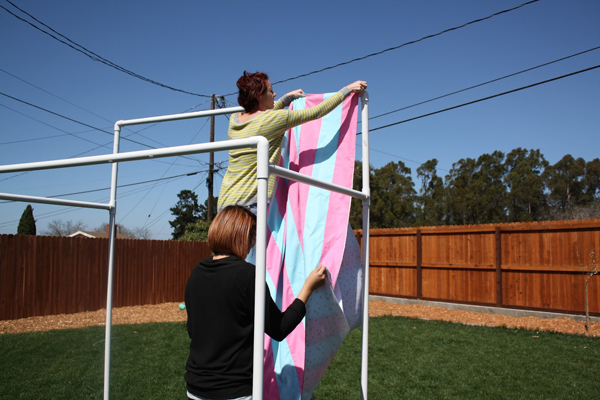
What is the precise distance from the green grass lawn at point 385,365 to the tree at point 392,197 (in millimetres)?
16375

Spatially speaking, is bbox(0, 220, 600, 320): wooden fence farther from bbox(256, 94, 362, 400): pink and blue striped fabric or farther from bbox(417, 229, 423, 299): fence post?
bbox(256, 94, 362, 400): pink and blue striped fabric

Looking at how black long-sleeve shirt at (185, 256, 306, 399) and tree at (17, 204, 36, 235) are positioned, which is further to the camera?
tree at (17, 204, 36, 235)

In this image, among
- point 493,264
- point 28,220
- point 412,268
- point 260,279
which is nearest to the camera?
point 260,279

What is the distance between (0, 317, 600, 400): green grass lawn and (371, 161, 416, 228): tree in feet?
53.7

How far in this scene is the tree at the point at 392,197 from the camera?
24.2 meters

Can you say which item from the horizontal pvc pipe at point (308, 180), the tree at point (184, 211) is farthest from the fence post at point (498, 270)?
the tree at point (184, 211)

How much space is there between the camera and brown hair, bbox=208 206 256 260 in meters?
1.72

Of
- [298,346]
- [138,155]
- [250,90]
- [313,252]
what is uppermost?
[250,90]

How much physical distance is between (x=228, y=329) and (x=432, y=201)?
26.3 meters

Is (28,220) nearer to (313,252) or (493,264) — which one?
(313,252)

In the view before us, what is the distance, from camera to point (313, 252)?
7.20 ft

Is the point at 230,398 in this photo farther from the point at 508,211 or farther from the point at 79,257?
the point at 508,211

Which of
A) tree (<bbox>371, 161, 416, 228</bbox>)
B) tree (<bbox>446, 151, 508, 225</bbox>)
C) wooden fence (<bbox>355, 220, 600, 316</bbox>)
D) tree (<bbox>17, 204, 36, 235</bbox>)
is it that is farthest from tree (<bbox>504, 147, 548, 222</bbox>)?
tree (<bbox>17, 204, 36, 235</bbox>)

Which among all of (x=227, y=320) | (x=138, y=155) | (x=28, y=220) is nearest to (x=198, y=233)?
(x=28, y=220)
